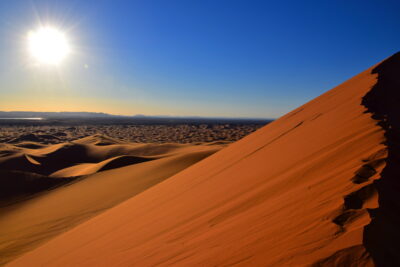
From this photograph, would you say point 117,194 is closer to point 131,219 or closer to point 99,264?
point 131,219

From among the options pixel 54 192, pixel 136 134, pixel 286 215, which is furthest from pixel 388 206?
pixel 136 134

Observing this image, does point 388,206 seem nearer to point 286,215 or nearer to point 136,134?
point 286,215

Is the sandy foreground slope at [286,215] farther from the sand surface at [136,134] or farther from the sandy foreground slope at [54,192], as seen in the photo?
the sand surface at [136,134]

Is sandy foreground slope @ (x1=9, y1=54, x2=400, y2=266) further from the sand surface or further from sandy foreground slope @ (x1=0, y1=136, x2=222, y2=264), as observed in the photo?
the sand surface

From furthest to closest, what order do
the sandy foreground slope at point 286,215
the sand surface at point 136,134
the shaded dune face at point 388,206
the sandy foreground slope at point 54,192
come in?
the sand surface at point 136,134, the sandy foreground slope at point 54,192, the sandy foreground slope at point 286,215, the shaded dune face at point 388,206

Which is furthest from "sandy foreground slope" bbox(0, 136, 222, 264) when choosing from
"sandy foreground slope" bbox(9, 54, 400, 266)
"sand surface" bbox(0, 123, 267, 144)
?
"sand surface" bbox(0, 123, 267, 144)

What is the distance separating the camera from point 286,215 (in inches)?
68.2

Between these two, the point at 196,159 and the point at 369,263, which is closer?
the point at 369,263

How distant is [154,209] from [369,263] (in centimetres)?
275

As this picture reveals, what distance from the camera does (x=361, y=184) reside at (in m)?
1.64

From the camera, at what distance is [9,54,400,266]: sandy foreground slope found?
1275mm

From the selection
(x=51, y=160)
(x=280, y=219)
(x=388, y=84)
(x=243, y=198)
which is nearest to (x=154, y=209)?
(x=243, y=198)

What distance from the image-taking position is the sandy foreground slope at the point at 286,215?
4.18 ft

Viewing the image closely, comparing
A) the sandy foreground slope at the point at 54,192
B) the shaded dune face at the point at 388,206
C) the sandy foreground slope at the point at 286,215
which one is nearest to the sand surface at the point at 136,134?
the sandy foreground slope at the point at 54,192
